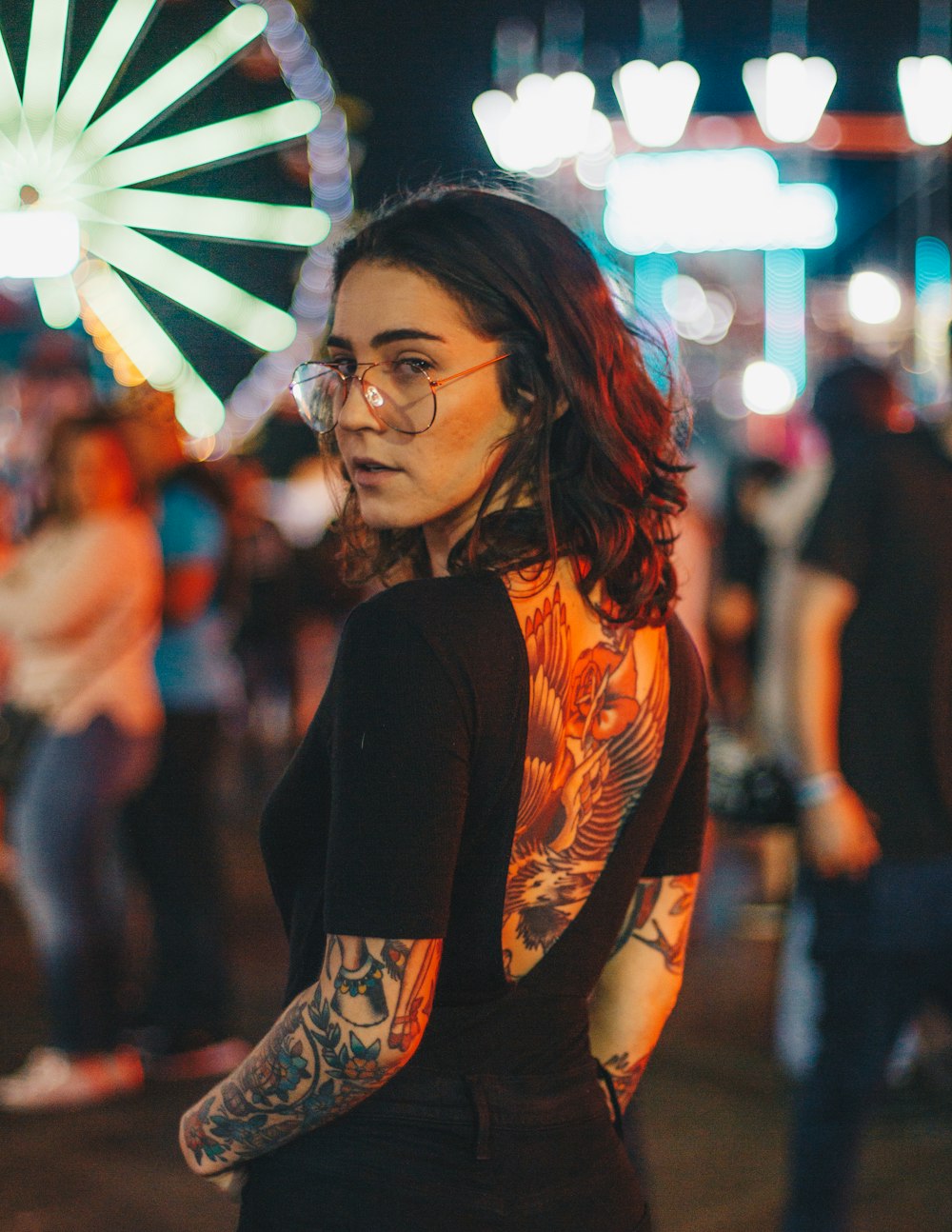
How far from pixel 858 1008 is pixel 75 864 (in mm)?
2306

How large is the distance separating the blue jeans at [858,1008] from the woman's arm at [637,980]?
769 millimetres

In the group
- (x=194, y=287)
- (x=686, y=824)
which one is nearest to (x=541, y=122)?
(x=194, y=287)

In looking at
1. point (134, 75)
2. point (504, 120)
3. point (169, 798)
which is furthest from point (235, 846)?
point (504, 120)

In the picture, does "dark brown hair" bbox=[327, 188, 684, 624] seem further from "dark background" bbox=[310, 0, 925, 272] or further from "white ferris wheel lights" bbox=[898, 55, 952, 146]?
"white ferris wheel lights" bbox=[898, 55, 952, 146]

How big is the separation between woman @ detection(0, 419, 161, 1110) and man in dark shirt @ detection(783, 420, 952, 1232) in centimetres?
203

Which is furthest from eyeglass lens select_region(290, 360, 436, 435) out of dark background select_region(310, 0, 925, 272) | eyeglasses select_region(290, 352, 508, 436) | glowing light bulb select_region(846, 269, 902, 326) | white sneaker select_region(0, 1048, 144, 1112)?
glowing light bulb select_region(846, 269, 902, 326)

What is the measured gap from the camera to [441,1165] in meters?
1.29

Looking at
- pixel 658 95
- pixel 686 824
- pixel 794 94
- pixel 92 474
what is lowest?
pixel 686 824

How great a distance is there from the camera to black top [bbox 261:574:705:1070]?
3.94ft

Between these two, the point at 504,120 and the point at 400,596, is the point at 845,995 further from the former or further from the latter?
the point at 504,120

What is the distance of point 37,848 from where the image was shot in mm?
3803

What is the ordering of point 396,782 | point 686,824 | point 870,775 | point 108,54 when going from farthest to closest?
point 108,54 < point 870,775 < point 686,824 < point 396,782

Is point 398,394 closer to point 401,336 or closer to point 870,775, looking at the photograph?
point 401,336

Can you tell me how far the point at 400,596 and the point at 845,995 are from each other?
143cm
